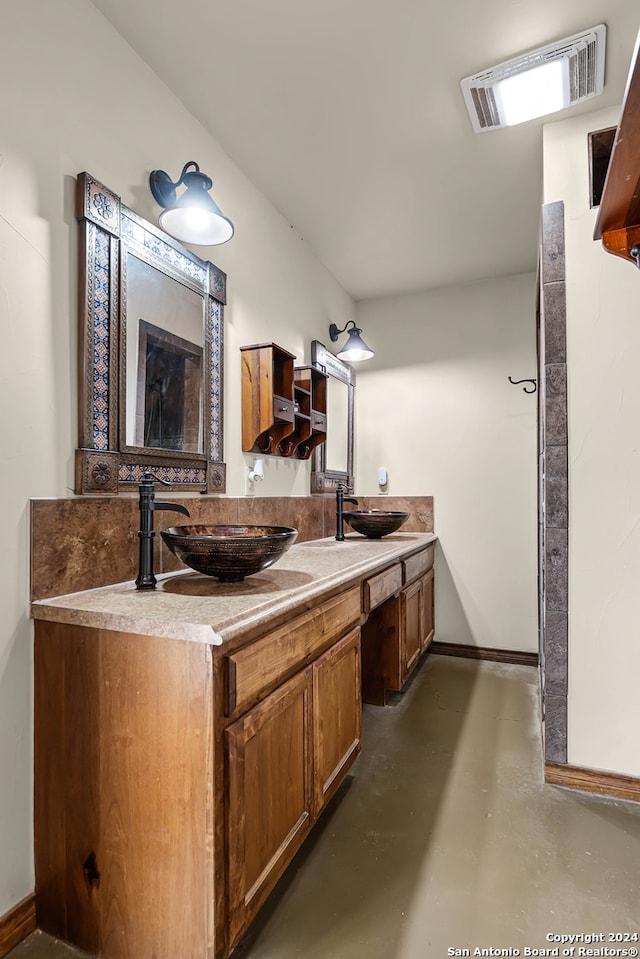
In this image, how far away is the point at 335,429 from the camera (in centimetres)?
351

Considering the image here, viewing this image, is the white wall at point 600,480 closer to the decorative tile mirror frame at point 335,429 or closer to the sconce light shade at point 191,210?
the sconce light shade at point 191,210

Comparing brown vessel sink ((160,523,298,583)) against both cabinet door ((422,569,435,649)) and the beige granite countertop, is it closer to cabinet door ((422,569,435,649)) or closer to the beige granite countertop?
the beige granite countertop

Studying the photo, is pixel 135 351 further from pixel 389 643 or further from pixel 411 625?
pixel 411 625

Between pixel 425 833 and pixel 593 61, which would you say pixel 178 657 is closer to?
pixel 425 833

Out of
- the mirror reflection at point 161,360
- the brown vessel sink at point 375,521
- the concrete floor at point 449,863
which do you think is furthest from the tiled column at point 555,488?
the mirror reflection at point 161,360

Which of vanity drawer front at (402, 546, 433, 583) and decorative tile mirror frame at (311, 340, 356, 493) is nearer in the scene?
vanity drawer front at (402, 546, 433, 583)

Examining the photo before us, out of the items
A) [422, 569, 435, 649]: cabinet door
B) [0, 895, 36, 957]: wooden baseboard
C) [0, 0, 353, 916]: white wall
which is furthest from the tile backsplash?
[422, 569, 435, 649]: cabinet door

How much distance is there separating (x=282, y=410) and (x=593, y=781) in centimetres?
203

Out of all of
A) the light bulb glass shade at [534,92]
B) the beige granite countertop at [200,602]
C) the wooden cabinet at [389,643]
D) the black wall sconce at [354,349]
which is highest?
the light bulb glass shade at [534,92]

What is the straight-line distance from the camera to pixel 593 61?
177 cm

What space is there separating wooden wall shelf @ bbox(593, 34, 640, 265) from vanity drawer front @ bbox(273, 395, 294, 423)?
4.92ft

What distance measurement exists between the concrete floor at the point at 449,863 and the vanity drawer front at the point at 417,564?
2.59ft

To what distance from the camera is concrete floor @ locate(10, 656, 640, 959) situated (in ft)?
4.34

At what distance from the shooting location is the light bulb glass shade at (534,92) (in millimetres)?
1819
